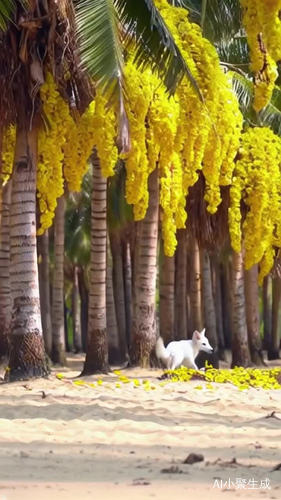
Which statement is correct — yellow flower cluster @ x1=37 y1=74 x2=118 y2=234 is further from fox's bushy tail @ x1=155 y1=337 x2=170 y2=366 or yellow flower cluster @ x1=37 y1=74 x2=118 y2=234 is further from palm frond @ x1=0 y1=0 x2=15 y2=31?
fox's bushy tail @ x1=155 y1=337 x2=170 y2=366

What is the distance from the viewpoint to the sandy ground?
727 centimetres

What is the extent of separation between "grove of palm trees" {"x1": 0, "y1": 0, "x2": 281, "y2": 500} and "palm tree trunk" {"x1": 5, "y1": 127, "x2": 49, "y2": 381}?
0.03m

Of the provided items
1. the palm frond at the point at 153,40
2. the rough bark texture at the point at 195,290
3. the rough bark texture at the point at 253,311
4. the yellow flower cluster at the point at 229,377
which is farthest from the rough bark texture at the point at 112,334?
the palm frond at the point at 153,40

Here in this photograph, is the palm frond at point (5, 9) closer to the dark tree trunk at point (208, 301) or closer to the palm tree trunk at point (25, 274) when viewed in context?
the palm tree trunk at point (25, 274)

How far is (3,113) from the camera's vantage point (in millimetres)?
14867

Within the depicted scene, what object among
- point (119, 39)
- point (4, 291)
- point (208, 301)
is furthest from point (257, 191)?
point (119, 39)

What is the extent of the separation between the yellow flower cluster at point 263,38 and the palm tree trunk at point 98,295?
5125 millimetres

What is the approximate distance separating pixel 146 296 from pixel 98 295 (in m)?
1.58

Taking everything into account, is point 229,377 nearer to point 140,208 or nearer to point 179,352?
point 179,352

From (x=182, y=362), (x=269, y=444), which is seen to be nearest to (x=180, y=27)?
(x=182, y=362)

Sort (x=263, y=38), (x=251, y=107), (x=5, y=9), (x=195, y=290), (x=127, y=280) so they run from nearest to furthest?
(x=263, y=38) → (x=5, y=9) → (x=251, y=107) → (x=195, y=290) → (x=127, y=280)

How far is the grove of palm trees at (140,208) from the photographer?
8.87 metres

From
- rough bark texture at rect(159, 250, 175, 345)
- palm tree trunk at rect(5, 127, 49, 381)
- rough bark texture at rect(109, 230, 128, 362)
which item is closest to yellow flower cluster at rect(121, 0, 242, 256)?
palm tree trunk at rect(5, 127, 49, 381)

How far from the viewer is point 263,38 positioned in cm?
1224
